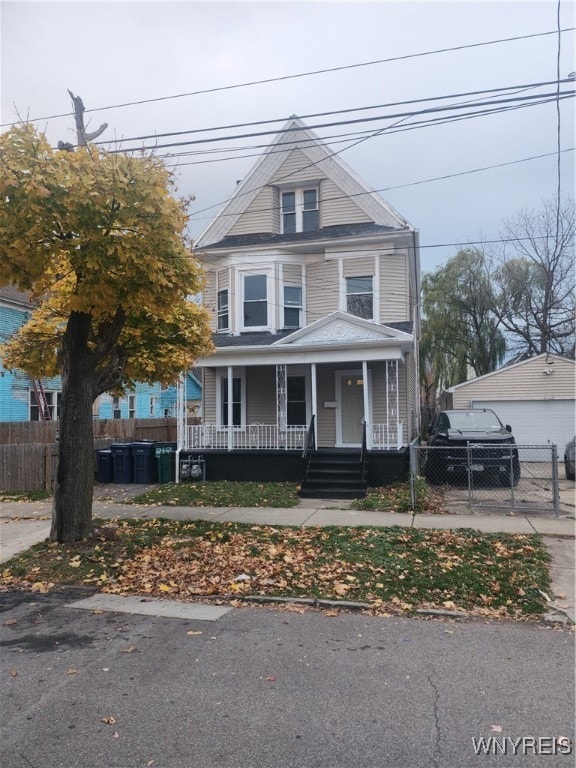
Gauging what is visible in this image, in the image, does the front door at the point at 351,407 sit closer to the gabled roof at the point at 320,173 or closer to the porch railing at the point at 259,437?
the porch railing at the point at 259,437

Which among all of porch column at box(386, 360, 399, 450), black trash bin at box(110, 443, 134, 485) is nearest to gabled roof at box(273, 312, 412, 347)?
porch column at box(386, 360, 399, 450)

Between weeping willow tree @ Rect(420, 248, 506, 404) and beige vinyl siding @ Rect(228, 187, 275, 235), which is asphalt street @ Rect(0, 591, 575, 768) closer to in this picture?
beige vinyl siding @ Rect(228, 187, 275, 235)

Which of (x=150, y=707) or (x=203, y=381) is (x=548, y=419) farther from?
(x=150, y=707)

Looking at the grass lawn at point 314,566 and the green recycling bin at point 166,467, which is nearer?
the grass lawn at point 314,566

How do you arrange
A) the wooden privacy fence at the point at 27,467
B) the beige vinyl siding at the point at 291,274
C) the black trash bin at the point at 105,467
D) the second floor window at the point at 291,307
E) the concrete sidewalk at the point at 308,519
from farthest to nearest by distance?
the second floor window at the point at 291,307
the beige vinyl siding at the point at 291,274
the black trash bin at the point at 105,467
the wooden privacy fence at the point at 27,467
the concrete sidewalk at the point at 308,519

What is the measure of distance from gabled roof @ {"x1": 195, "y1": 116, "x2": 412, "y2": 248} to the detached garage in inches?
294

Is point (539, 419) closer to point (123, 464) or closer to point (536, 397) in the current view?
point (536, 397)

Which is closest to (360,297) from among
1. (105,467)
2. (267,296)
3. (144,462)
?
(267,296)

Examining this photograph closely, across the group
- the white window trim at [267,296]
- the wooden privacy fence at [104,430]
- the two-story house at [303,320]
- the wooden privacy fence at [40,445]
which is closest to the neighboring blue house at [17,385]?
the wooden privacy fence at [104,430]

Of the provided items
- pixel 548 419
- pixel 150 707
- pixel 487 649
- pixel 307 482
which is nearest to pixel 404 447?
pixel 307 482

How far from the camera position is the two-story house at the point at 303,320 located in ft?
48.8

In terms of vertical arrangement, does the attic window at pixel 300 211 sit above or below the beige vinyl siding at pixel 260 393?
above

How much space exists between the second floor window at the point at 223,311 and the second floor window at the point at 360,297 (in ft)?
12.6

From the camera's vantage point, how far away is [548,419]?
65.5 ft
